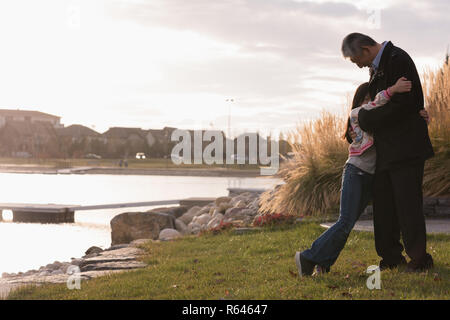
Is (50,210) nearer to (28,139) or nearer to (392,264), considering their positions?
(392,264)

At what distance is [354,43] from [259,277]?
2.24m

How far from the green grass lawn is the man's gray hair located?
1803 millimetres

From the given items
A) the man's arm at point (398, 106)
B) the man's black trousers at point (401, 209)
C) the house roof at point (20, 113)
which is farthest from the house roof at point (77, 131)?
the man's arm at point (398, 106)

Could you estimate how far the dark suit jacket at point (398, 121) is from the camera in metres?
4.07

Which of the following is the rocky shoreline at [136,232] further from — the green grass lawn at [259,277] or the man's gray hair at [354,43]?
the man's gray hair at [354,43]

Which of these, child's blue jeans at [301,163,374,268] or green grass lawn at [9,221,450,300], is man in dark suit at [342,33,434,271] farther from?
green grass lawn at [9,221,450,300]

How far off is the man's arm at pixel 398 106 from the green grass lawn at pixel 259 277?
1.24 meters

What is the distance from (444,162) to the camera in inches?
313

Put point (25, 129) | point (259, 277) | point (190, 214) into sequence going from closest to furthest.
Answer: point (259, 277) < point (190, 214) < point (25, 129)

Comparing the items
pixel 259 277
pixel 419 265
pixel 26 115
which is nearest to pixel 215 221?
pixel 259 277

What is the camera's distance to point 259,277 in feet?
16.2
